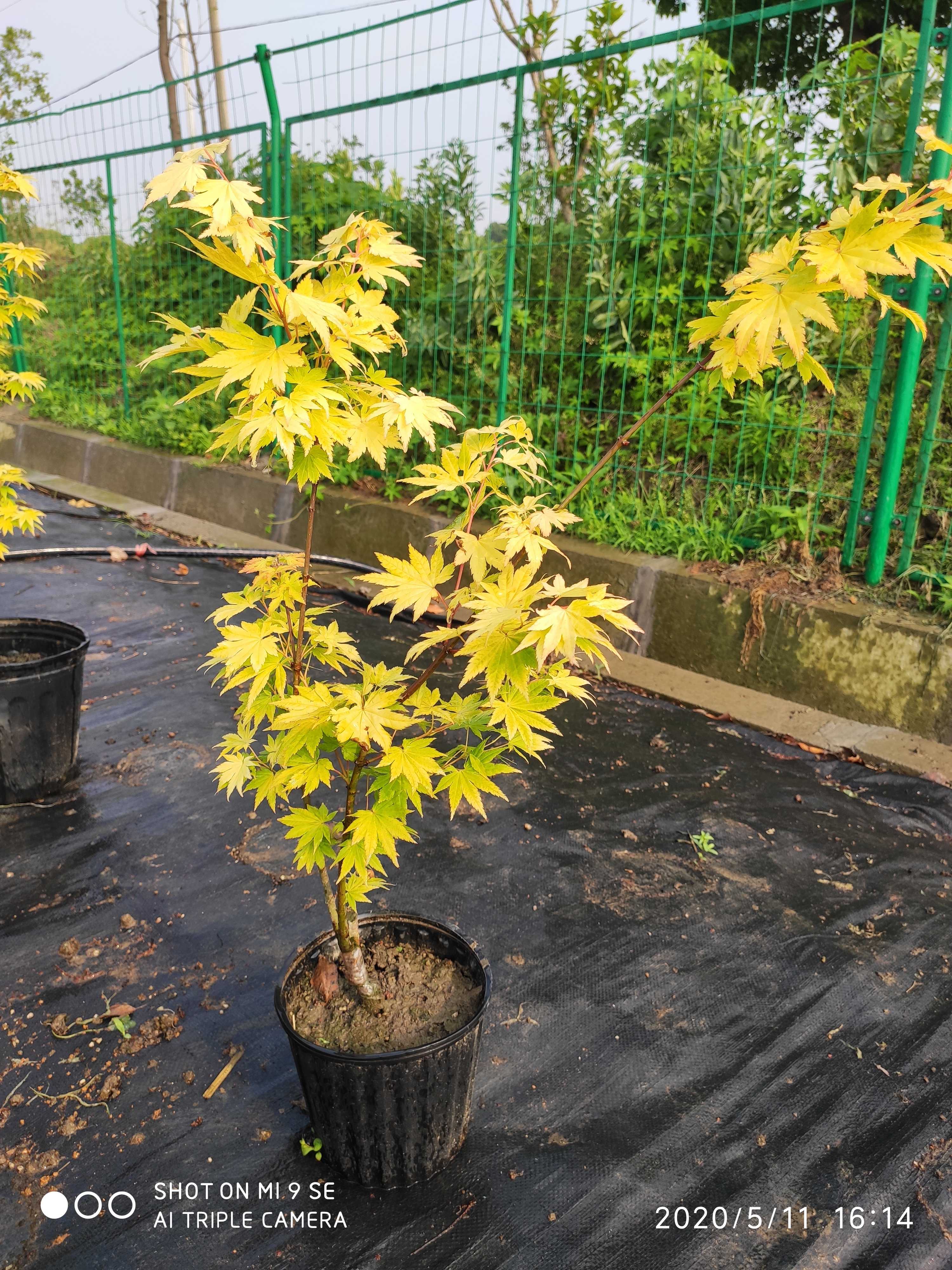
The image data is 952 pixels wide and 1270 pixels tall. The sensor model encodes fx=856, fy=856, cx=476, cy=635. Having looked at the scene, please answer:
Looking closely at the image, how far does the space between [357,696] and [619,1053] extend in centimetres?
109

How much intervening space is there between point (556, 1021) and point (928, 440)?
2.85 m

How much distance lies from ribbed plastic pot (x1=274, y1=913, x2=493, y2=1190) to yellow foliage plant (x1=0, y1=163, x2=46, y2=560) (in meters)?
2.14

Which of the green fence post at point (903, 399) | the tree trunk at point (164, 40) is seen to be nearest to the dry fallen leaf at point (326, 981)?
the green fence post at point (903, 399)

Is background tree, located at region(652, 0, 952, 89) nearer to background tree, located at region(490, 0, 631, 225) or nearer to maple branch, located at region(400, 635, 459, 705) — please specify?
background tree, located at region(490, 0, 631, 225)

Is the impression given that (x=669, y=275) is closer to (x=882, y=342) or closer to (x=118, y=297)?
(x=882, y=342)

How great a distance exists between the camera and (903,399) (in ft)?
11.6

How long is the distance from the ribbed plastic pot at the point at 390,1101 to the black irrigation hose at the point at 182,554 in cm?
361

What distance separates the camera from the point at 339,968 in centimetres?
169


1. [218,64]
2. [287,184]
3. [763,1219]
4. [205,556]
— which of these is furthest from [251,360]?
[218,64]

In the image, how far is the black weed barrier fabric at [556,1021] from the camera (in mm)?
1514

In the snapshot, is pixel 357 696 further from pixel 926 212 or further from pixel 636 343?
pixel 636 343

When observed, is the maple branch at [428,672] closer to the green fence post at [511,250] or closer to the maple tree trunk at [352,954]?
the maple tree trunk at [352,954]

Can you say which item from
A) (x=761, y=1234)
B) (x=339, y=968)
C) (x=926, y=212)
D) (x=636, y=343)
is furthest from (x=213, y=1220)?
(x=636, y=343)

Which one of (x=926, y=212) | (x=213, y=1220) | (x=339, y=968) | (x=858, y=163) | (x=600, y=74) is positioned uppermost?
(x=600, y=74)
